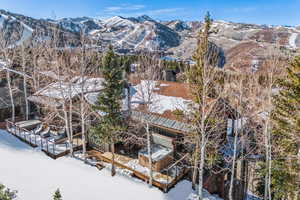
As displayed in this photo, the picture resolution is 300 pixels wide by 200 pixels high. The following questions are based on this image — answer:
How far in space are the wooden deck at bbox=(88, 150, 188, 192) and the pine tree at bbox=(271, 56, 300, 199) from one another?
196 inches

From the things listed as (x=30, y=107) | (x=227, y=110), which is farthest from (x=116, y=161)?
(x=30, y=107)

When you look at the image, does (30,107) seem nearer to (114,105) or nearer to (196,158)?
(114,105)

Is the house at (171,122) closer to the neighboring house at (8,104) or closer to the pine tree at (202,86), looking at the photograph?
the pine tree at (202,86)

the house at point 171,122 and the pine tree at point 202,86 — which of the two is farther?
the house at point 171,122

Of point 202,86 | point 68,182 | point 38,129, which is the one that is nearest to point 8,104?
point 38,129

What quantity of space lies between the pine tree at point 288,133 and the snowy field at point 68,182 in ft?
15.3

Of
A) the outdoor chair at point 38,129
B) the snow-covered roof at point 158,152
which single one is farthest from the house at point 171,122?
the outdoor chair at point 38,129

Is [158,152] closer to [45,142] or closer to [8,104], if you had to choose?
[45,142]

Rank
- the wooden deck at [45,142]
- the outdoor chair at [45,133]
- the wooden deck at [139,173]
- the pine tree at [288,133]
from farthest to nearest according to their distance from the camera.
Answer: the outdoor chair at [45,133], the wooden deck at [45,142], the wooden deck at [139,173], the pine tree at [288,133]

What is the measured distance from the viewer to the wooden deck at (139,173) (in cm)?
1183

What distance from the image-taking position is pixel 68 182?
11.9m

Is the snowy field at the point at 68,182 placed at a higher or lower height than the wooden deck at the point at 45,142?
lower

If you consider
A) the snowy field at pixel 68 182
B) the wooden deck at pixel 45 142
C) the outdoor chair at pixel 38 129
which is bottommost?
the snowy field at pixel 68 182

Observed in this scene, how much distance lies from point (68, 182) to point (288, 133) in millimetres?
11493
